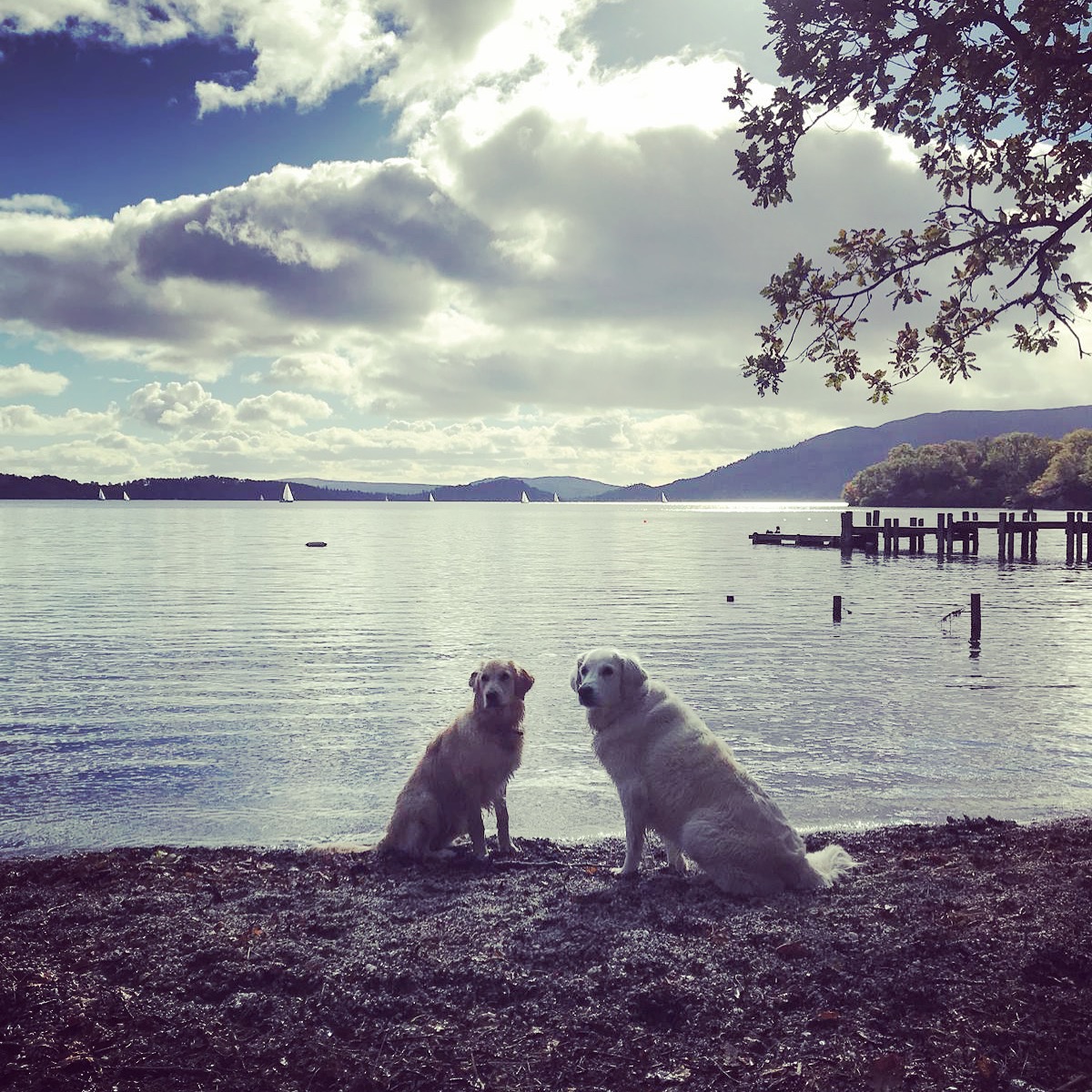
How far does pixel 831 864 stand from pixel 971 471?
190 metres

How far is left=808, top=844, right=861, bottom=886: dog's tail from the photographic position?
6.87 meters

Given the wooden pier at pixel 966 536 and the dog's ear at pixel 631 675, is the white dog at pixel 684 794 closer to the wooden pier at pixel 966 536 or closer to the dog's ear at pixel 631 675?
the dog's ear at pixel 631 675

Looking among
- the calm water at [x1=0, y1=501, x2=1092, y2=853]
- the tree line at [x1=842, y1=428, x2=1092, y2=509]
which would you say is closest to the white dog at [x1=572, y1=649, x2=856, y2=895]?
the calm water at [x1=0, y1=501, x2=1092, y2=853]

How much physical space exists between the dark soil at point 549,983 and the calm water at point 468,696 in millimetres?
3188

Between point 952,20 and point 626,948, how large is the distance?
7.41 meters

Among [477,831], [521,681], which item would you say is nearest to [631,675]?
[521,681]

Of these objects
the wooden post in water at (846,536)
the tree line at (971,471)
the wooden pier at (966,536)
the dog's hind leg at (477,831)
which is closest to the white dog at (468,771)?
the dog's hind leg at (477,831)

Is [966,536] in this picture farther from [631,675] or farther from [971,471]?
[971,471]

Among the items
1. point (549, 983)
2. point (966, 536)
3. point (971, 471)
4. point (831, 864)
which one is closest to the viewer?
point (549, 983)

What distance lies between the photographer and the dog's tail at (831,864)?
687 centimetres

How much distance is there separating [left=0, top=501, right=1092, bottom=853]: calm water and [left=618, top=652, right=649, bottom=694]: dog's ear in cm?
293

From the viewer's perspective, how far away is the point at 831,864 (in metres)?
7.08

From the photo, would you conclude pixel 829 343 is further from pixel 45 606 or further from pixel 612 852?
pixel 45 606

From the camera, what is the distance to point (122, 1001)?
16.1ft
